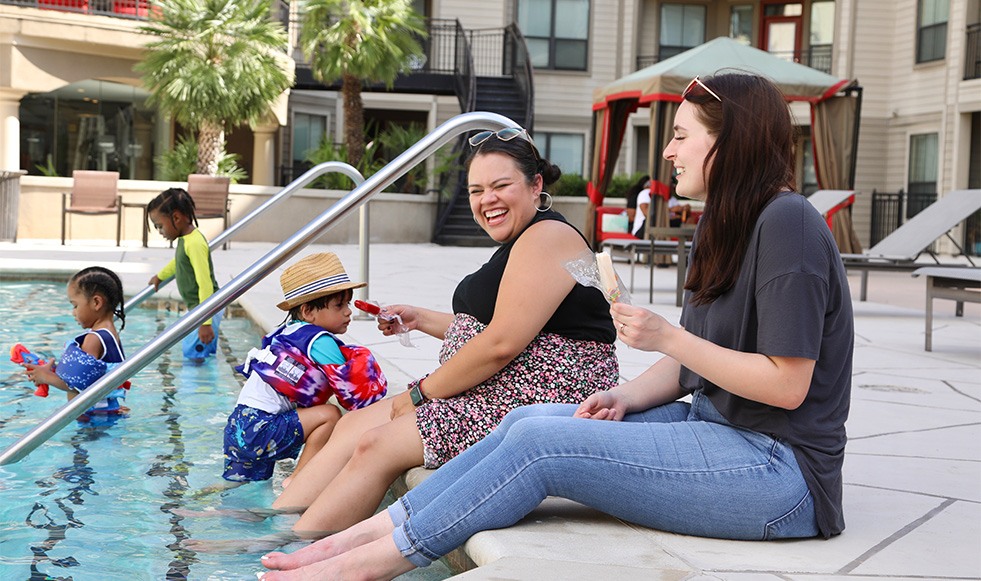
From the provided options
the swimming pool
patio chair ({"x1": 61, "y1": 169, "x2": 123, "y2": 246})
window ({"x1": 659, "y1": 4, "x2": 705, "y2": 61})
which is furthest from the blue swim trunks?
window ({"x1": 659, "y1": 4, "x2": 705, "y2": 61})

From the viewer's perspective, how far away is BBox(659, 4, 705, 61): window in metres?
28.9

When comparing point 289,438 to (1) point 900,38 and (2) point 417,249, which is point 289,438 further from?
(1) point 900,38

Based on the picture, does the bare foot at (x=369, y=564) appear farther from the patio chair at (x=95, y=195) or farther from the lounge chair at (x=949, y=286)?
the patio chair at (x=95, y=195)

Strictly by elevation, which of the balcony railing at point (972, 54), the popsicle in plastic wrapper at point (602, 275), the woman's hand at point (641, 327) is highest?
the balcony railing at point (972, 54)

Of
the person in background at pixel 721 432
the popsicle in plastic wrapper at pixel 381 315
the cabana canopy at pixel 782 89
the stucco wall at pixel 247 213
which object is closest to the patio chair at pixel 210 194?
the stucco wall at pixel 247 213

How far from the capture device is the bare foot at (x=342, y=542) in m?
2.62

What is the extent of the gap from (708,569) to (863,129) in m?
26.8

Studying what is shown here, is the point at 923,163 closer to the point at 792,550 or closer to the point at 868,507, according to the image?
the point at 868,507

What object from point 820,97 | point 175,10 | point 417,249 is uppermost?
point 175,10

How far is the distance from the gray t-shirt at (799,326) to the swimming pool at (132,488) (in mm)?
987

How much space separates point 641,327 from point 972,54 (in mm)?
24920

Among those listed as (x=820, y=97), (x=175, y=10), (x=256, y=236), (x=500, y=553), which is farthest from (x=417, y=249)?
(x=500, y=553)

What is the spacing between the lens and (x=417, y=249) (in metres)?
18.3

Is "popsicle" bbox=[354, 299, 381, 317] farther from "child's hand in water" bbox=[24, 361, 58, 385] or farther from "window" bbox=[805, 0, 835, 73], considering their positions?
"window" bbox=[805, 0, 835, 73]
